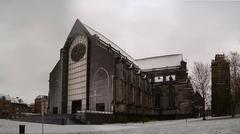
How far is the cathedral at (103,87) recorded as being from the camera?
63.7 m

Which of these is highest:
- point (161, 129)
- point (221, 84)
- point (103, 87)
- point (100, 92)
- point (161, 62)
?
point (161, 62)

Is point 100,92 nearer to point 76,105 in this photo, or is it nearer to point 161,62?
point 76,105

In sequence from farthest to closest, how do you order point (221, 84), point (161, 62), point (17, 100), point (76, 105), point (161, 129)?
1. point (17, 100)
2. point (161, 62)
3. point (76, 105)
4. point (221, 84)
5. point (161, 129)

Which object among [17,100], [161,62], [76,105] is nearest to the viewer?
[76,105]

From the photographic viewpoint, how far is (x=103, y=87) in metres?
65.3

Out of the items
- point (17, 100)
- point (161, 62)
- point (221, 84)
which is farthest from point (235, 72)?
point (17, 100)

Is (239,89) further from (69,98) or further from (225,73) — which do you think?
(69,98)

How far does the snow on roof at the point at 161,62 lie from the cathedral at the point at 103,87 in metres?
7.59

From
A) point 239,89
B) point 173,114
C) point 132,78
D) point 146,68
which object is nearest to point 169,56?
point 146,68

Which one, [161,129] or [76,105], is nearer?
[161,129]

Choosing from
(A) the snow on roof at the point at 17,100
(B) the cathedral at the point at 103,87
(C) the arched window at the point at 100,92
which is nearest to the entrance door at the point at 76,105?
(B) the cathedral at the point at 103,87

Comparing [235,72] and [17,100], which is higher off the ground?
[235,72]

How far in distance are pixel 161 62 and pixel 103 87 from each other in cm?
4722

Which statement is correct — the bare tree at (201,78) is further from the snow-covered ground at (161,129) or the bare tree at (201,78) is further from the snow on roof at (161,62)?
the snow on roof at (161,62)
